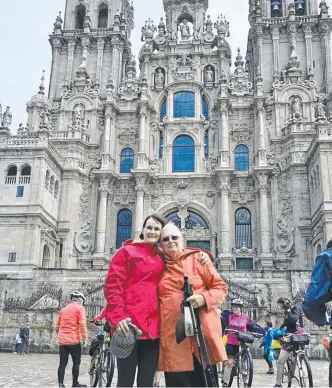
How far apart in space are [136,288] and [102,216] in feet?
92.5

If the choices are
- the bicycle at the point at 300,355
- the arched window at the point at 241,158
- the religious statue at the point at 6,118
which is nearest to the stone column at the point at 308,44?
the arched window at the point at 241,158

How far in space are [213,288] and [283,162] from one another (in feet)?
96.6

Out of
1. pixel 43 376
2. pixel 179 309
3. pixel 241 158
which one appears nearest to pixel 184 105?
pixel 241 158

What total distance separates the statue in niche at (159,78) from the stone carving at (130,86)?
1522 millimetres

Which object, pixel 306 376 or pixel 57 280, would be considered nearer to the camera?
pixel 306 376

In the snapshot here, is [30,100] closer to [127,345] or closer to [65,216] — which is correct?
[65,216]

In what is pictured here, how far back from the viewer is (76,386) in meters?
8.34

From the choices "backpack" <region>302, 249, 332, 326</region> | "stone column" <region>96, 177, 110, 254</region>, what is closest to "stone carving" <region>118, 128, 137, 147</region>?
"stone column" <region>96, 177, 110, 254</region>

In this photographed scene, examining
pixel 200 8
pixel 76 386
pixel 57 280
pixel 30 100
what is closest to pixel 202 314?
pixel 76 386

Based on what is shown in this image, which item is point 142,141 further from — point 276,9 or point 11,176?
point 276,9

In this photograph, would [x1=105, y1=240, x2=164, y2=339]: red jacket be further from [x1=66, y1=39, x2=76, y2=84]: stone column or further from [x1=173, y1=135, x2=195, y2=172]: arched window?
[x1=66, y1=39, x2=76, y2=84]: stone column

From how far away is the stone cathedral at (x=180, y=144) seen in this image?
29516 millimetres

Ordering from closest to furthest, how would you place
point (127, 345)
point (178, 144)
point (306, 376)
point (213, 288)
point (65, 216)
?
point (127, 345) < point (213, 288) < point (306, 376) < point (65, 216) < point (178, 144)

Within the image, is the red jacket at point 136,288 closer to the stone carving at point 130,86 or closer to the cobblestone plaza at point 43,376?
the cobblestone plaza at point 43,376
